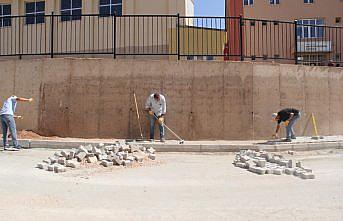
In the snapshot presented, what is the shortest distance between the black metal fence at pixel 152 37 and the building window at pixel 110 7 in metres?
0.94

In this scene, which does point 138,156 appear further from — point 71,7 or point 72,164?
point 71,7

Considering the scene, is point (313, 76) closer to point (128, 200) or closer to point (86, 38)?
point (86, 38)

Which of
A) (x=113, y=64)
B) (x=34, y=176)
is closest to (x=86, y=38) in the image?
(x=113, y=64)

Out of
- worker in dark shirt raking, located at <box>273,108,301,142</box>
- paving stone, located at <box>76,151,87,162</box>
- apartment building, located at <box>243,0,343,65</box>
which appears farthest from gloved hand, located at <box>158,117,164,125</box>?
apartment building, located at <box>243,0,343,65</box>

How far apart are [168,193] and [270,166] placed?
3101 mm

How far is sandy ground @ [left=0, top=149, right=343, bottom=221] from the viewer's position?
535 cm

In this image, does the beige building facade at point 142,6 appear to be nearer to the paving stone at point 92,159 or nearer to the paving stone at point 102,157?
the paving stone at point 102,157

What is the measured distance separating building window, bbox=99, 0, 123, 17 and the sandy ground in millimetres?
10282

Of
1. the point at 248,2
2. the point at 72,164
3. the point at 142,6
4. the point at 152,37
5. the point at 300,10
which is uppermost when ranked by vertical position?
the point at 248,2

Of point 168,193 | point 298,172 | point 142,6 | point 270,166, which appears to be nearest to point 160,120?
point 270,166

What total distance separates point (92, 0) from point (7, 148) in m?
9.18

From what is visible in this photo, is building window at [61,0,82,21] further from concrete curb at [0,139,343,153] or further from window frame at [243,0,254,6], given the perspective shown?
window frame at [243,0,254,6]

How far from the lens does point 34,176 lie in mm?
8125

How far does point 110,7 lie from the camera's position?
61.8 feet
